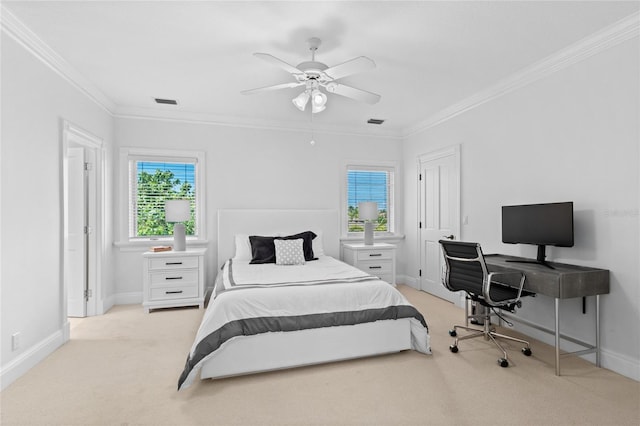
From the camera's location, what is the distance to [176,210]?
4.46 metres

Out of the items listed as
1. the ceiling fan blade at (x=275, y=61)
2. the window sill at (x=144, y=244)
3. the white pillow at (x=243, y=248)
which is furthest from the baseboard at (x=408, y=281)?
the ceiling fan blade at (x=275, y=61)

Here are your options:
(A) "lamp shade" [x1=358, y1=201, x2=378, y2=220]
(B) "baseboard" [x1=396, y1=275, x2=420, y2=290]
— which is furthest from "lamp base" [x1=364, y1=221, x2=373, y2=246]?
(B) "baseboard" [x1=396, y1=275, x2=420, y2=290]

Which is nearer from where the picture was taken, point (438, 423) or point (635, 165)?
point (438, 423)

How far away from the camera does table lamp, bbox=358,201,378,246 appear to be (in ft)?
17.5

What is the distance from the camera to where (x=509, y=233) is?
3.44 meters

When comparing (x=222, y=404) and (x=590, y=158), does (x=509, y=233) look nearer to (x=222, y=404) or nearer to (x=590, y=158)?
(x=590, y=158)

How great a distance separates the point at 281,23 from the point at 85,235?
3.40 metres

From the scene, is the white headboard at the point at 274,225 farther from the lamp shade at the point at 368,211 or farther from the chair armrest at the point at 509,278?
the chair armrest at the point at 509,278

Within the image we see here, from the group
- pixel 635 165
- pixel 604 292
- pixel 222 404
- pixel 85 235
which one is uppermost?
pixel 635 165

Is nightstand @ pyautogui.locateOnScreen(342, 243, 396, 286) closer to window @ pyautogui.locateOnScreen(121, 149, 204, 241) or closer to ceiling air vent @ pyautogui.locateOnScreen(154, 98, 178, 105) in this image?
window @ pyautogui.locateOnScreen(121, 149, 204, 241)

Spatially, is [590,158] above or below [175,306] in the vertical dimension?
above

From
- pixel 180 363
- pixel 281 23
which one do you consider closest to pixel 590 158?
pixel 281 23

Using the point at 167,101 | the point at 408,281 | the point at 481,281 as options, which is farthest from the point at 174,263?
the point at 408,281

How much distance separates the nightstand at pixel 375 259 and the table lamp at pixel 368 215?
201mm
